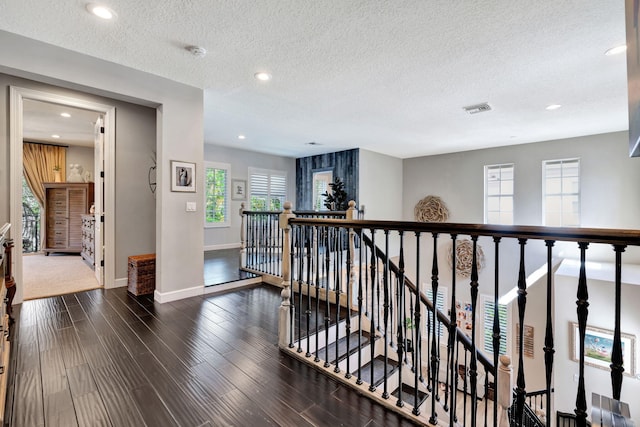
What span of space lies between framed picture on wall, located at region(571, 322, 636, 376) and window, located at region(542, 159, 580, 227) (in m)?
2.34

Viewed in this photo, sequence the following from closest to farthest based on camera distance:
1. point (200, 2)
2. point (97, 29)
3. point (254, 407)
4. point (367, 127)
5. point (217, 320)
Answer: point (254, 407), point (200, 2), point (97, 29), point (217, 320), point (367, 127)

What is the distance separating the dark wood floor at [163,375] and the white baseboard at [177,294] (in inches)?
12.6

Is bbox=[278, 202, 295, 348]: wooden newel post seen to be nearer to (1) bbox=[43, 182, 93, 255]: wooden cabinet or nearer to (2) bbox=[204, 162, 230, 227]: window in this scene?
(2) bbox=[204, 162, 230, 227]: window

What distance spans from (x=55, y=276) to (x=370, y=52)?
5.32 meters

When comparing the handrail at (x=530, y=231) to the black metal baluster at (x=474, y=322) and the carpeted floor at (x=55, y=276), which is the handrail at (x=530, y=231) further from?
the carpeted floor at (x=55, y=276)

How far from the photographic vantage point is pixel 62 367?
6.50ft

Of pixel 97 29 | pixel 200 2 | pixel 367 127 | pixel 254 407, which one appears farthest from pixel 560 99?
pixel 97 29

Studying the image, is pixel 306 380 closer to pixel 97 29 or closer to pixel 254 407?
pixel 254 407

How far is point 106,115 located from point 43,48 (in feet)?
3.47

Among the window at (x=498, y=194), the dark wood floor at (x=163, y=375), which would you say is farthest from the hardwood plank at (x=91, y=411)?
the window at (x=498, y=194)

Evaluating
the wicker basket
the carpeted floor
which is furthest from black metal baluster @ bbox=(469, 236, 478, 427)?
the carpeted floor

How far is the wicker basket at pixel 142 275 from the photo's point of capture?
350cm

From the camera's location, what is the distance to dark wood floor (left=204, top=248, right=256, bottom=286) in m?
4.17

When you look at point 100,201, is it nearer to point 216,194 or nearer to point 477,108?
point 216,194
